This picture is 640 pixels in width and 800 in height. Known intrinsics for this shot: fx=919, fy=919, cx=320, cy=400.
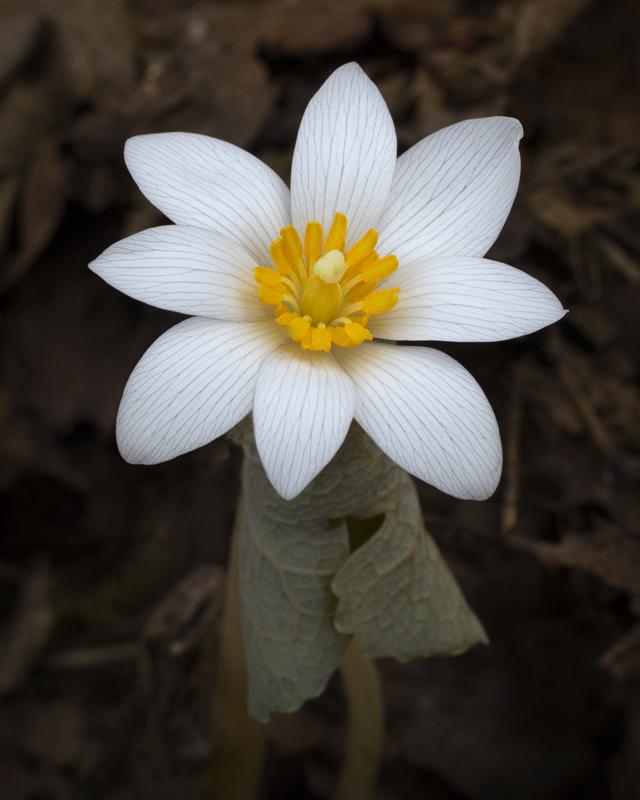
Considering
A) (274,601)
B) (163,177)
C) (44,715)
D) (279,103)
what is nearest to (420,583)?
(274,601)

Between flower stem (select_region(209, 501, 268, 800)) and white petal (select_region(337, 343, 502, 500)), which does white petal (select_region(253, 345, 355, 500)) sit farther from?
flower stem (select_region(209, 501, 268, 800))

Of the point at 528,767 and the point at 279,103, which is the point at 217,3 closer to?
the point at 279,103

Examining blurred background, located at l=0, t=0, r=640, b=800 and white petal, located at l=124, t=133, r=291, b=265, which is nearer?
white petal, located at l=124, t=133, r=291, b=265

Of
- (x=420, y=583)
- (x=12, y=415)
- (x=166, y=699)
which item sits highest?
(x=420, y=583)

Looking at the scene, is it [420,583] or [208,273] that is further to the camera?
[420,583]

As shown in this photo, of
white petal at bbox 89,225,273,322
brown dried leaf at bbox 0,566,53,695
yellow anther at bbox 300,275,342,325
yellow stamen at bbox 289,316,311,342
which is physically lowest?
brown dried leaf at bbox 0,566,53,695

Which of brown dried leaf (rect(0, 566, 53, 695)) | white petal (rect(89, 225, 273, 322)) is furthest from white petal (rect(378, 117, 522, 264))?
brown dried leaf (rect(0, 566, 53, 695))

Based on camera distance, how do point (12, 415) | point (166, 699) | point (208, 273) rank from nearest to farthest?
1. point (208, 273)
2. point (166, 699)
3. point (12, 415)

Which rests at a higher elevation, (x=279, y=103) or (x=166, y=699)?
(x=279, y=103)

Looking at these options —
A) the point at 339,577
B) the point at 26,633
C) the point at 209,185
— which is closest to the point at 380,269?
the point at 209,185
